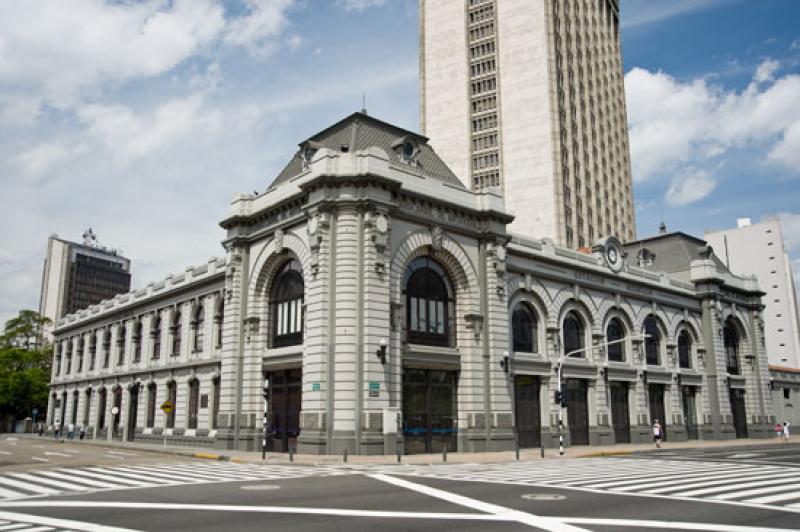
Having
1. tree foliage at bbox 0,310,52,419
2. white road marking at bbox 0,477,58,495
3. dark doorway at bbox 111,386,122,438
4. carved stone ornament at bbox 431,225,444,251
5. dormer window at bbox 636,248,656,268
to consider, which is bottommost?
white road marking at bbox 0,477,58,495

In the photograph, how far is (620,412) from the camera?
48.9 metres

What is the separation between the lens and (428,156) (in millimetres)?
40875

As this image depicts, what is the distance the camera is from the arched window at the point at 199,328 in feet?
160

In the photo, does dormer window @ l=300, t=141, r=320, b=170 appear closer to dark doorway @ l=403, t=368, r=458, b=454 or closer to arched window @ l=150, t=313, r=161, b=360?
dark doorway @ l=403, t=368, r=458, b=454

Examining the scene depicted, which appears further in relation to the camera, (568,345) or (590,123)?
(590,123)

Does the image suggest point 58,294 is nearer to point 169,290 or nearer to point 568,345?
point 169,290

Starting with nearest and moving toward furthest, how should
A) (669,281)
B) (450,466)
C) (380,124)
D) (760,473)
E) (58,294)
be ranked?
(760,473) < (450,466) < (380,124) < (669,281) < (58,294)

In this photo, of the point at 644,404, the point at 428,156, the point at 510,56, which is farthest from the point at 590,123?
the point at 428,156

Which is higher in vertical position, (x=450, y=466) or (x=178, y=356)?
(x=178, y=356)

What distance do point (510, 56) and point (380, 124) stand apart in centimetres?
5931

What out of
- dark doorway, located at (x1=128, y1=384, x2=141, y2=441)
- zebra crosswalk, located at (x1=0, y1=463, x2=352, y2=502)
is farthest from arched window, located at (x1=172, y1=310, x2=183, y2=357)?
zebra crosswalk, located at (x1=0, y1=463, x2=352, y2=502)

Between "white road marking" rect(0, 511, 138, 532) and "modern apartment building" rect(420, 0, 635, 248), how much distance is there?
7672cm

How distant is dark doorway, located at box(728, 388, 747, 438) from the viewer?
191 ft

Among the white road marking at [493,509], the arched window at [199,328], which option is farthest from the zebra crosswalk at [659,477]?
the arched window at [199,328]
